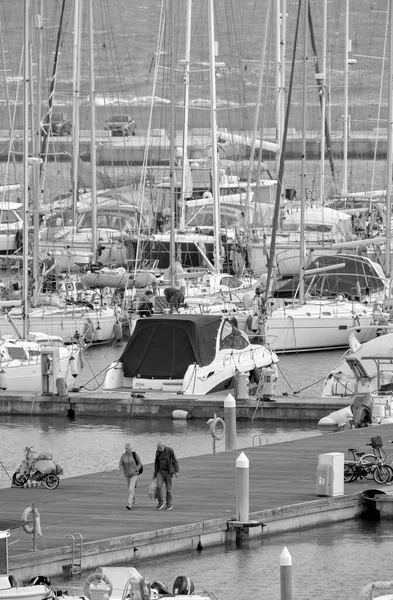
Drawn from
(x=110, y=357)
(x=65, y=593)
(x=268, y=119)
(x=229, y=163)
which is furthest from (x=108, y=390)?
(x=268, y=119)

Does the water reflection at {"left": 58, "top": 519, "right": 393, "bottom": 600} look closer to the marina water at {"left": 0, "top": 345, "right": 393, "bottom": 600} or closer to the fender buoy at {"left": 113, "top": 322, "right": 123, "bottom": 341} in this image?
the marina water at {"left": 0, "top": 345, "right": 393, "bottom": 600}

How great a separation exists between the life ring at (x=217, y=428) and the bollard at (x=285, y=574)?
1321 cm

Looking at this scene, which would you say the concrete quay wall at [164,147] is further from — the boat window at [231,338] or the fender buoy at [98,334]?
the boat window at [231,338]

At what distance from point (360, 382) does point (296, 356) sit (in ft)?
43.4

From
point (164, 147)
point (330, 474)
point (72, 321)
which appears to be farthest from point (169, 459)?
point (164, 147)

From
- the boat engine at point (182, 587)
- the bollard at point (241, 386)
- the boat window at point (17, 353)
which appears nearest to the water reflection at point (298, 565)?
the boat engine at point (182, 587)

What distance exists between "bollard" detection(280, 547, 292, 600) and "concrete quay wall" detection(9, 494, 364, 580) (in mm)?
3838

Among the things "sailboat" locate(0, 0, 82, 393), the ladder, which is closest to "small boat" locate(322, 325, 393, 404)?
"sailboat" locate(0, 0, 82, 393)

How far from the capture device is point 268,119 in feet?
424

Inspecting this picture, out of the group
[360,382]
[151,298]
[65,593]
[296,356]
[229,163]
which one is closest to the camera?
[65,593]

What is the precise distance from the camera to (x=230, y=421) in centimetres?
3616

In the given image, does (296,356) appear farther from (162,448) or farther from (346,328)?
A: (162,448)

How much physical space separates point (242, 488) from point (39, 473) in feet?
15.4

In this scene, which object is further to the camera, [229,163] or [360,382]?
[229,163]
